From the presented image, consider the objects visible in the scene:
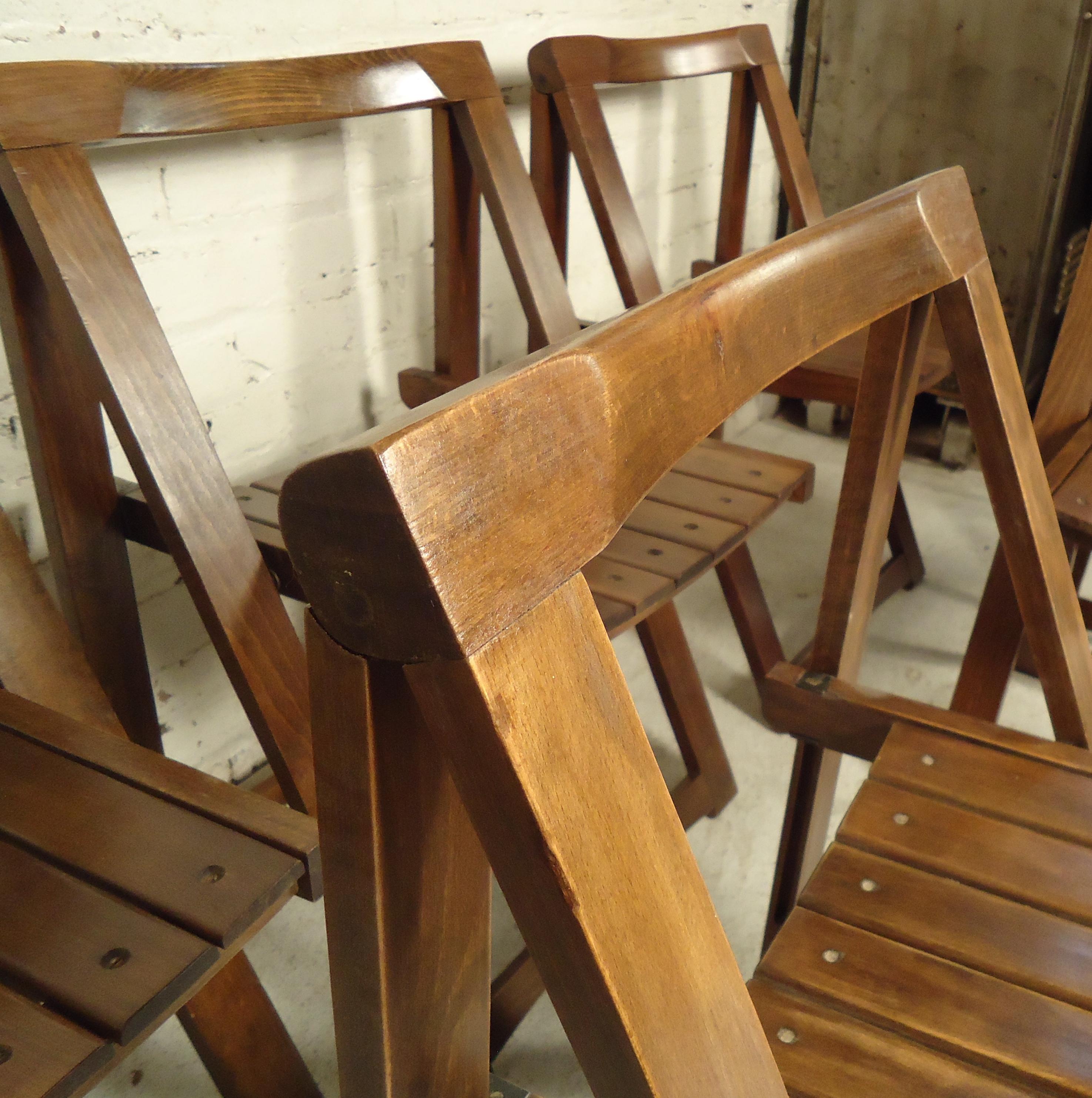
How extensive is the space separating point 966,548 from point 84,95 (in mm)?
1703

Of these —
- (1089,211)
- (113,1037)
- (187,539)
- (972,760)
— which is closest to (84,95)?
(187,539)

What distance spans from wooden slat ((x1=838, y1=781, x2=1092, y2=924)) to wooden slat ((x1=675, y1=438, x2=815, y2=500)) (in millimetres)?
453

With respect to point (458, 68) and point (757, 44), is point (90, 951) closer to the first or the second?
point (458, 68)

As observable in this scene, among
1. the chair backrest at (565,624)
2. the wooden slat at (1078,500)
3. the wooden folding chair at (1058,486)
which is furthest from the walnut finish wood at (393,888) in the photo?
the wooden slat at (1078,500)

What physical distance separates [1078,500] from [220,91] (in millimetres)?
938

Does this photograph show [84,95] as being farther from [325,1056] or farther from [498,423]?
[325,1056]

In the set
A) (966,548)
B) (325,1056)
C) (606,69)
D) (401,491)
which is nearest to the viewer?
(401,491)

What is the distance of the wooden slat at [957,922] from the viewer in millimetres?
636

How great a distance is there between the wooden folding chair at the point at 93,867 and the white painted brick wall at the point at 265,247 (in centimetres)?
34

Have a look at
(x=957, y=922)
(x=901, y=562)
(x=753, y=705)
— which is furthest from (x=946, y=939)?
(x=901, y=562)

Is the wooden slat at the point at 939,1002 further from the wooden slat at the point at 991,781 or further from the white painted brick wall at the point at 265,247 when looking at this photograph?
the white painted brick wall at the point at 265,247

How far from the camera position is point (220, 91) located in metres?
0.91

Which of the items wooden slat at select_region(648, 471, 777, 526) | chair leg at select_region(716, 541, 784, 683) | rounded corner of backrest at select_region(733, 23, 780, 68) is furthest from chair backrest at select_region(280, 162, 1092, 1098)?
rounded corner of backrest at select_region(733, 23, 780, 68)

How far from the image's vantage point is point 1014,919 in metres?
0.67
